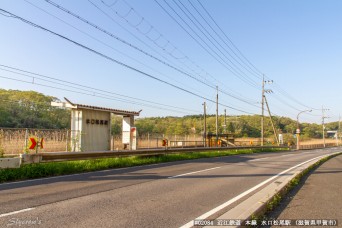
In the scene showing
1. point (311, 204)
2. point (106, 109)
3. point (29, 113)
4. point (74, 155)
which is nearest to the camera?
point (311, 204)

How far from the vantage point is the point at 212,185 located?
9.64m

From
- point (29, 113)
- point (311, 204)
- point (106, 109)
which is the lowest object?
point (311, 204)

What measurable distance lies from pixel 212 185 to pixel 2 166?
7.59 metres

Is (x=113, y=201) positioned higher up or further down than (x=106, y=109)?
further down

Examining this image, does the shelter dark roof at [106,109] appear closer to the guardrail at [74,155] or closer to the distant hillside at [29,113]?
the guardrail at [74,155]

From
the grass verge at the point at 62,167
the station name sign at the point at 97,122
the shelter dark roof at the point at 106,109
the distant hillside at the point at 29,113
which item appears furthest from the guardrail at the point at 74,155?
the distant hillside at the point at 29,113

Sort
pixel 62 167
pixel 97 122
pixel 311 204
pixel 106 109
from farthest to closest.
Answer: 1. pixel 106 109
2. pixel 97 122
3. pixel 62 167
4. pixel 311 204

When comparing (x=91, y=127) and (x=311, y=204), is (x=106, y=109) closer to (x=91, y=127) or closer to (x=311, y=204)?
(x=91, y=127)

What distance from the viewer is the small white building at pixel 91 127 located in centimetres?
1925

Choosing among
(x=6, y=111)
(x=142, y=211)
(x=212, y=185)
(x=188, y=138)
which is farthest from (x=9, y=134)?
(x=6, y=111)

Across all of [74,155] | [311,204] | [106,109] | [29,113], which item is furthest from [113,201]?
[29,113]

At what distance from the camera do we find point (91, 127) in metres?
20.3

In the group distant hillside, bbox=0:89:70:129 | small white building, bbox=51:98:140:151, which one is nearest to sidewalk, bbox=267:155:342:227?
small white building, bbox=51:98:140:151

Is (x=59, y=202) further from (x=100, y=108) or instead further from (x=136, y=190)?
(x=100, y=108)
